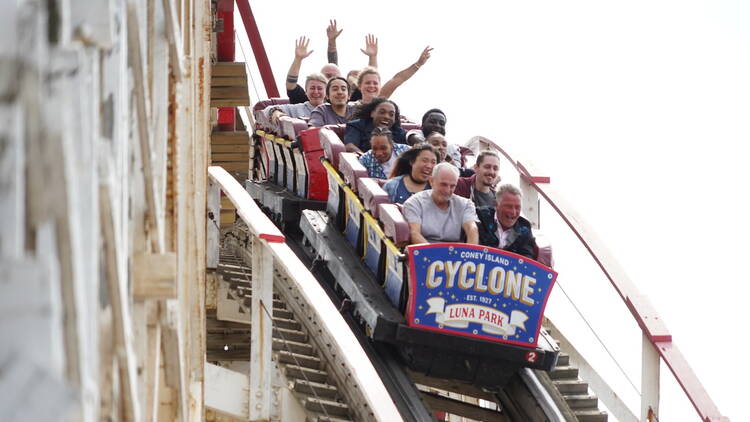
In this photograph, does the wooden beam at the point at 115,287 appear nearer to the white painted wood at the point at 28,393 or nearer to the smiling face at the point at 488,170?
the white painted wood at the point at 28,393

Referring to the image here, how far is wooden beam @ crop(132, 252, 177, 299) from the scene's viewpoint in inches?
72.1

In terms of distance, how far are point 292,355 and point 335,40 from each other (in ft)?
19.6

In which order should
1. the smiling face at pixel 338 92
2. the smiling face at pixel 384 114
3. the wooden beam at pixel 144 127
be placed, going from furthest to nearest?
the smiling face at pixel 338 92
the smiling face at pixel 384 114
the wooden beam at pixel 144 127

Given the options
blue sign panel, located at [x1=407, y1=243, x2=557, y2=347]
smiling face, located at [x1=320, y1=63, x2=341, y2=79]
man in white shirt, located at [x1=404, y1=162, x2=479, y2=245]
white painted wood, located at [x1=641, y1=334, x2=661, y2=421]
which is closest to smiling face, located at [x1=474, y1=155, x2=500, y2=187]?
man in white shirt, located at [x1=404, y1=162, x2=479, y2=245]

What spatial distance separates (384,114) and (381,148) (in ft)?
1.53

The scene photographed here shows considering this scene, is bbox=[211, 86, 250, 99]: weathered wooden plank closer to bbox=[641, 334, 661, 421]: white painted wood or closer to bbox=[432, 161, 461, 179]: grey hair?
bbox=[432, 161, 461, 179]: grey hair

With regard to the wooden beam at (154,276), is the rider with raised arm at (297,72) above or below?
above

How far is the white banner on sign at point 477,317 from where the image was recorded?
6008 millimetres

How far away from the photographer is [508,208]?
21.7ft

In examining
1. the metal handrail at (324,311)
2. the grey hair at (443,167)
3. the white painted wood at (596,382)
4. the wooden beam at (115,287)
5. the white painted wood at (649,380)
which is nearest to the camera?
the wooden beam at (115,287)

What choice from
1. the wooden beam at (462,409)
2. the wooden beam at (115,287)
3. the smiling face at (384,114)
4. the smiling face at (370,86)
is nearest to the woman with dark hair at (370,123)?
the smiling face at (384,114)

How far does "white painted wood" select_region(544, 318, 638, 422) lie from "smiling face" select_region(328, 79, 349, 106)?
102 inches

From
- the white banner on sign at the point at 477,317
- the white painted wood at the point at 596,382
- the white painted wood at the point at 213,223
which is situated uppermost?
the white painted wood at the point at 213,223

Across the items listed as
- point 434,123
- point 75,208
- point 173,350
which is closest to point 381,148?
point 434,123
